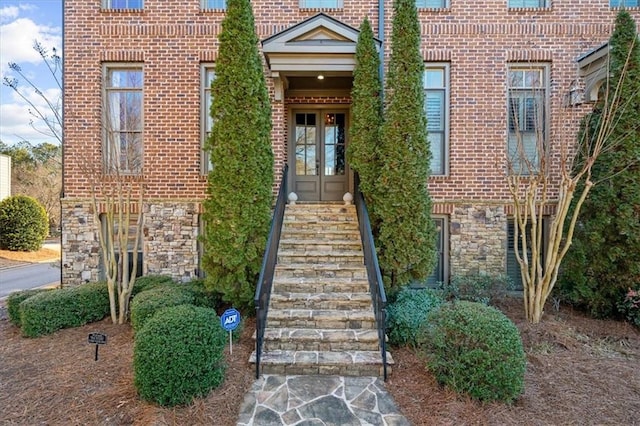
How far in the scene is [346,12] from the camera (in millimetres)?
6566

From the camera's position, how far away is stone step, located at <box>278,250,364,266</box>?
5473 millimetres

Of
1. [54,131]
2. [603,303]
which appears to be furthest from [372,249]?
[54,131]

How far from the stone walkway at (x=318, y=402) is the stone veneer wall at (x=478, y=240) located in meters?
3.60

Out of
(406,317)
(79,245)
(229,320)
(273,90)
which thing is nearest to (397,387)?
(406,317)

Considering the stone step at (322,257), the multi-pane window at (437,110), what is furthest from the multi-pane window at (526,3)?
the stone step at (322,257)

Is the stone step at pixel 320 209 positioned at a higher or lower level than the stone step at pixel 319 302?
higher

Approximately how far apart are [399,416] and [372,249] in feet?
6.54

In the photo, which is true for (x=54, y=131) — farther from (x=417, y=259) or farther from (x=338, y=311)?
(x=417, y=259)

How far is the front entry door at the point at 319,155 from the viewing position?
7.55m

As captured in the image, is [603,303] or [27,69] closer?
[603,303]

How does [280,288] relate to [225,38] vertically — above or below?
below

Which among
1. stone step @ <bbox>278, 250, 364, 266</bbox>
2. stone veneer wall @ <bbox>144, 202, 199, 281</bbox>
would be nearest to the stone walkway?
stone step @ <bbox>278, 250, 364, 266</bbox>

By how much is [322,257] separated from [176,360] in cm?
281

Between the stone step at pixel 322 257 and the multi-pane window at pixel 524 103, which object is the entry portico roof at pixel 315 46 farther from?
the stone step at pixel 322 257
